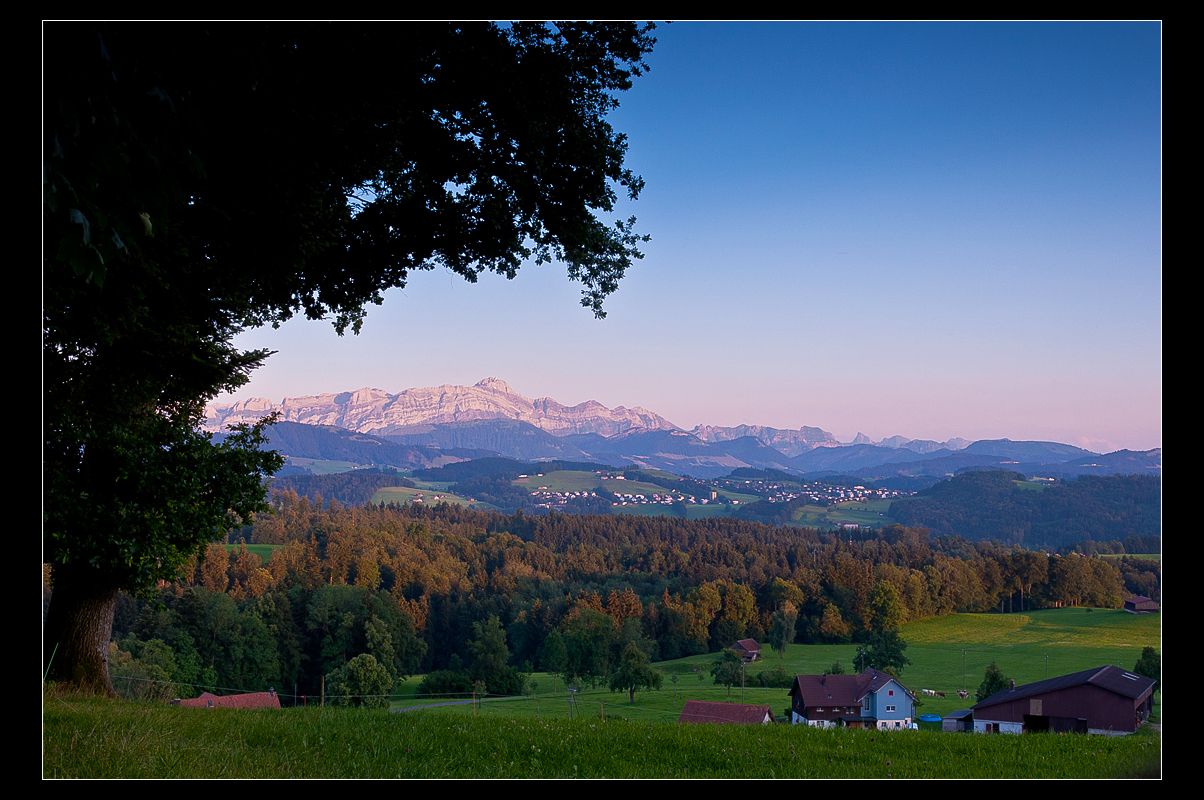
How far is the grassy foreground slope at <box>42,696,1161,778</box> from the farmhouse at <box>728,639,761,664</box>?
78884mm

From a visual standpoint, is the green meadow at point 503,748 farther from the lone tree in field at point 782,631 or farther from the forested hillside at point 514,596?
the lone tree in field at point 782,631

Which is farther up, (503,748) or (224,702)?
(503,748)

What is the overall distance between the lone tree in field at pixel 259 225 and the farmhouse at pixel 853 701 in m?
46.5

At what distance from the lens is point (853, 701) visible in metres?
49.7

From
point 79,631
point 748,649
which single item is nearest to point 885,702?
point 748,649

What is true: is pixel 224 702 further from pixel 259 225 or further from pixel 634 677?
pixel 634 677

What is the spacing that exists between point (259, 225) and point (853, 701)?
51.9 metres

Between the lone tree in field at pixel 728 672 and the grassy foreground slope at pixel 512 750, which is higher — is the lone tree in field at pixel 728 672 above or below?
below

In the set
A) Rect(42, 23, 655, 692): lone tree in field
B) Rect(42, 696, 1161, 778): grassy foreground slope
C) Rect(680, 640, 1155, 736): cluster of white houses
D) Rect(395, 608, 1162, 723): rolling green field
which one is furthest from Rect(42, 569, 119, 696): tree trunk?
Rect(395, 608, 1162, 723): rolling green field

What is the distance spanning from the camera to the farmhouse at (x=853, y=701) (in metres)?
48.9

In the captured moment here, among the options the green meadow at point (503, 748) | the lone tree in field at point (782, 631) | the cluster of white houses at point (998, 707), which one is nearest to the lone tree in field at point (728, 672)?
the lone tree in field at point (782, 631)

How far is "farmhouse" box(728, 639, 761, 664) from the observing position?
83.2m

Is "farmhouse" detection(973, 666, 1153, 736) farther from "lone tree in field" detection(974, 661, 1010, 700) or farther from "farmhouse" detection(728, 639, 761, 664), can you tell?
"farmhouse" detection(728, 639, 761, 664)
